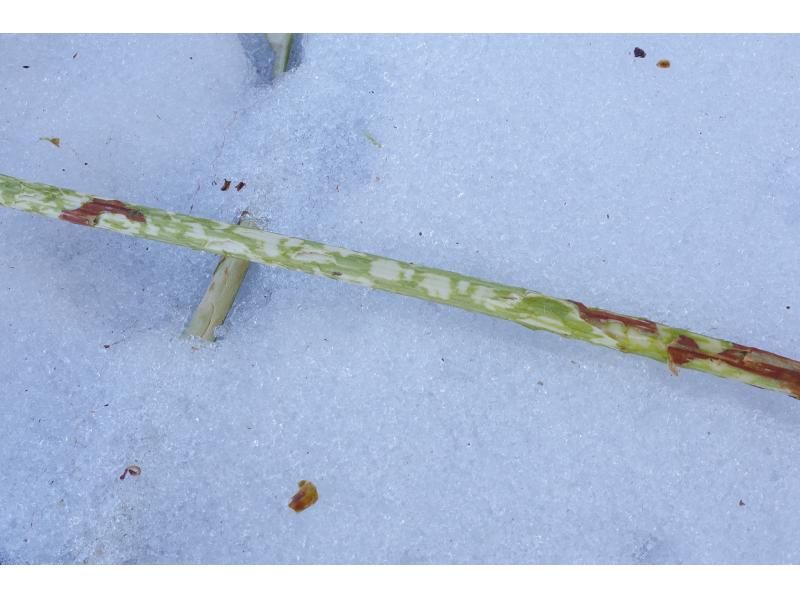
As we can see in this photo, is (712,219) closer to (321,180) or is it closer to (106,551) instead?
(321,180)

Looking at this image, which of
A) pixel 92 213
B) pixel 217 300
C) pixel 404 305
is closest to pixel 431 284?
pixel 404 305

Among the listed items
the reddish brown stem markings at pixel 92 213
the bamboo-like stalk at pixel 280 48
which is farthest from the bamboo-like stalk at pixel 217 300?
the bamboo-like stalk at pixel 280 48

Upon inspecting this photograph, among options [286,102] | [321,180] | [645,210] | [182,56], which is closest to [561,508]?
[645,210]

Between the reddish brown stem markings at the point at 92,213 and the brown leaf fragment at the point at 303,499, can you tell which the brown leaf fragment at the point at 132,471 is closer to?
the brown leaf fragment at the point at 303,499

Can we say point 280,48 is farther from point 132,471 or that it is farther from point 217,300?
point 132,471

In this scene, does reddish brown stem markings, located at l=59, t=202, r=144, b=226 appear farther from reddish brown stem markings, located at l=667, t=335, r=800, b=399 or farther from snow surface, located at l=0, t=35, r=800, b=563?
reddish brown stem markings, located at l=667, t=335, r=800, b=399

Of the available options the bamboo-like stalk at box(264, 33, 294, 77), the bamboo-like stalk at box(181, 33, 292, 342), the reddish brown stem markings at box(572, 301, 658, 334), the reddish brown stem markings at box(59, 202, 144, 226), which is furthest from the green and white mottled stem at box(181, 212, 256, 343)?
the reddish brown stem markings at box(572, 301, 658, 334)

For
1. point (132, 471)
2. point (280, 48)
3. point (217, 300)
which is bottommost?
point (132, 471)
